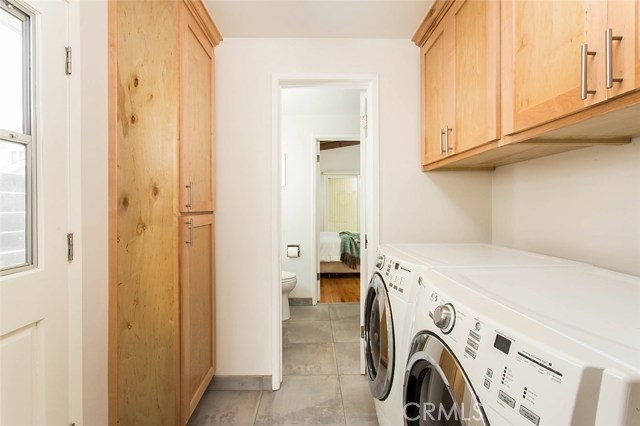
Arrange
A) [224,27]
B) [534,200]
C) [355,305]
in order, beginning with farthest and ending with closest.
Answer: [355,305]
[224,27]
[534,200]

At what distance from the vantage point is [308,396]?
1.75 m

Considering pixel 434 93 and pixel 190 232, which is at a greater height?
pixel 434 93

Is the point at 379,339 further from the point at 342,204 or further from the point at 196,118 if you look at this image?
the point at 342,204

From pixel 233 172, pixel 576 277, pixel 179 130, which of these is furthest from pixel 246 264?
pixel 576 277

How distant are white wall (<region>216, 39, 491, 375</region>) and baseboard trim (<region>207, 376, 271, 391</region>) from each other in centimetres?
4

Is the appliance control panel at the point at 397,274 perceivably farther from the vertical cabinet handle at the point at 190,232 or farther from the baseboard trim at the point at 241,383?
the baseboard trim at the point at 241,383

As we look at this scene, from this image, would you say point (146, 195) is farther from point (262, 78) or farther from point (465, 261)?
point (465, 261)

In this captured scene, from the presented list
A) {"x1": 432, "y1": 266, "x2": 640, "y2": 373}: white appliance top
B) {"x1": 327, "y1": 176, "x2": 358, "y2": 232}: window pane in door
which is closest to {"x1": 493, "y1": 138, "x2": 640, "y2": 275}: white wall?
{"x1": 432, "y1": 266, "x2": 640, "y2": 373}: white appliance top

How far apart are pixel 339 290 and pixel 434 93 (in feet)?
9.95

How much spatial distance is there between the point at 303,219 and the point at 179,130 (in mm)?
2167

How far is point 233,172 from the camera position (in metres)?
1.85

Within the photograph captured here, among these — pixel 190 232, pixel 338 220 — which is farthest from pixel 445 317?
pixel 338 220

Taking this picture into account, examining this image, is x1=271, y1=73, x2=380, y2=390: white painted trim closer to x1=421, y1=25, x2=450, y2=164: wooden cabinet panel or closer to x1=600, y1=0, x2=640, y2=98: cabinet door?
x1=421, y1=25, x2=450, y2=164: wooden cabinet panel

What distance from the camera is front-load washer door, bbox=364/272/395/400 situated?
1167 millimetres
